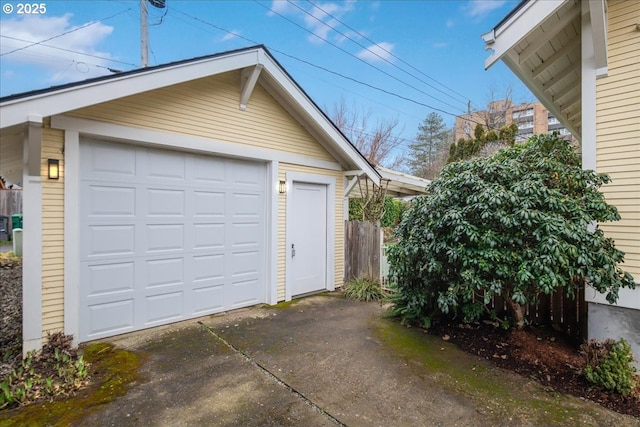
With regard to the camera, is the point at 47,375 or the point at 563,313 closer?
the point at 47,375

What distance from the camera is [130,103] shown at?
4445 millimetres

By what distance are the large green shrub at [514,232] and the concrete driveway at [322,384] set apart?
2.88ft

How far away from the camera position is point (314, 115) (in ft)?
19.9

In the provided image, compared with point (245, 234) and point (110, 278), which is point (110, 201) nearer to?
point (110, 278)

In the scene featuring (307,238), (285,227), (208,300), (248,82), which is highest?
(248,82)

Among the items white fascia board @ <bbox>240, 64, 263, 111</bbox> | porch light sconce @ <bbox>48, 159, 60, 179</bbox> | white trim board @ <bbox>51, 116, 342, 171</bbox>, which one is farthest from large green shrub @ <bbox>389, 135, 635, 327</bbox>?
porch light sconce @ <bbox>48, 159, 60, 179</bbox>

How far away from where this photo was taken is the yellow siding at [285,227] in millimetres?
6121

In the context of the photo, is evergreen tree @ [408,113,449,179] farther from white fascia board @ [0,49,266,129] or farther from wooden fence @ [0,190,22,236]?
wooden fence @ [0,190,22,236]

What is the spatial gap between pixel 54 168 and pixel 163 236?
1.55 metres

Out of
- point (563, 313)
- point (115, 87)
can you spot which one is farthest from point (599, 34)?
point (115, 87)

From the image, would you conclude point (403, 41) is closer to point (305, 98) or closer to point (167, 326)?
point (305, 98)

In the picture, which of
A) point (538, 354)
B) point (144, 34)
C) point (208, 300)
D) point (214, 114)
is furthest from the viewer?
point (144, 34)

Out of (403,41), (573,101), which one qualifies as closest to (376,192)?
(573,101)

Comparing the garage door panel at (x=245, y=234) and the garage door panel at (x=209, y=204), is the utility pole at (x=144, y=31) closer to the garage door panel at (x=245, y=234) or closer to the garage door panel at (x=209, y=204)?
the garage door panel at (x=209, y=204)
